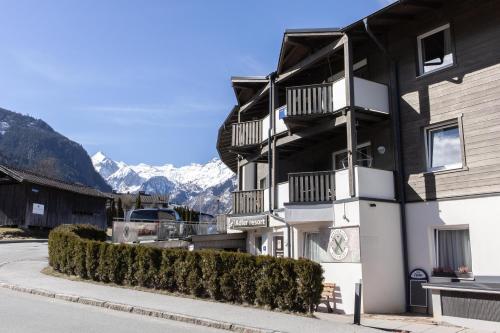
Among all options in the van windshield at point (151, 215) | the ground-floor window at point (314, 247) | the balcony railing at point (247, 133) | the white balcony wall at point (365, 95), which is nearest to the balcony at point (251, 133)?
the balcony railing at point (247, 133)

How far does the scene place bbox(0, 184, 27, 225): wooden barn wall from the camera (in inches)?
1502

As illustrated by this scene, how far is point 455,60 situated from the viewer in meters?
15.2

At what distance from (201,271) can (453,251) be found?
24.3 feet

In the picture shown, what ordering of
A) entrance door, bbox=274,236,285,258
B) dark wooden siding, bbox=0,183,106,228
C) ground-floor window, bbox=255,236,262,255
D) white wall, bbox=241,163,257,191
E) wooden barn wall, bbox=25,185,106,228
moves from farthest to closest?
wooden barn wall, bbox=25,185,106,228 < dark wooden siding, bbox=0,183,106,228 < white wall, bbox=241,163,257,191 < ground-floor window, bbox=255,236,262,255 < entrance door, bbox=274,236,285,258

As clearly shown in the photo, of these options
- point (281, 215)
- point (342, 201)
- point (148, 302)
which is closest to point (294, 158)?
point (281, 215)

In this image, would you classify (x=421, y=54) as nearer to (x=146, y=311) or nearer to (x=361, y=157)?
(x=361, y=157)

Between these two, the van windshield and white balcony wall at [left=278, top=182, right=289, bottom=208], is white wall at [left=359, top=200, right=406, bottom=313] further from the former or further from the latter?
the van windshield

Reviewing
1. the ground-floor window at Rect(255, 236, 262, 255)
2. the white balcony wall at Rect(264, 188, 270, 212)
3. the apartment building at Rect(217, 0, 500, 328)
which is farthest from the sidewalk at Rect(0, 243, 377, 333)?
the ground-floor window at Rect(255, 236, 262, 255)

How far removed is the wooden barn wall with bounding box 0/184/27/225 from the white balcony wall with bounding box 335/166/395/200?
29.7 meters

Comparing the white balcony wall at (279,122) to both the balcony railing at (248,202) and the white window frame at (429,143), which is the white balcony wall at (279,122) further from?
the white window frame at (429,143)

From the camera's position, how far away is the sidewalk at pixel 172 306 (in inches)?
413

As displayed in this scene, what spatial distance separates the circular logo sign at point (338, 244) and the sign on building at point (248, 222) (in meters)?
4.50

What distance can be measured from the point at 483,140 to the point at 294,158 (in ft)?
31.1

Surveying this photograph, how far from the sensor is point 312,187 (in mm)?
17188
